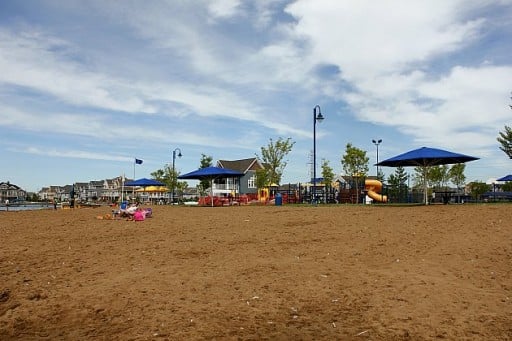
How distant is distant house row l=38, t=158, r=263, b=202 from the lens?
2645 inches

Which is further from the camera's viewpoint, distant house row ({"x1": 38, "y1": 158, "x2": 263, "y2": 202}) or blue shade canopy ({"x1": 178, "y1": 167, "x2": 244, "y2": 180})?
distant house row ({"x1": 38, "y1": 158, "x2": 263, "y2": 202})

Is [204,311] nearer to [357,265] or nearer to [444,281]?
[357,265]

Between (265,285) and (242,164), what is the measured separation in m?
63.6

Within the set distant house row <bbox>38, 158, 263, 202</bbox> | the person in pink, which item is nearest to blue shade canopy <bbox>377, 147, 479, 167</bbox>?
the person in pink

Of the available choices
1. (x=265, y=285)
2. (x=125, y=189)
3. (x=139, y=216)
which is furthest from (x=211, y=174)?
(x=125, y=189)

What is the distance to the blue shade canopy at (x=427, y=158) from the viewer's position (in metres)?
17.8

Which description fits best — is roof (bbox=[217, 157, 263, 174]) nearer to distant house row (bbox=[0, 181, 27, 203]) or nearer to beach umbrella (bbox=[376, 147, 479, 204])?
beach umbrella (bbox=[376, 147, 479, 204])

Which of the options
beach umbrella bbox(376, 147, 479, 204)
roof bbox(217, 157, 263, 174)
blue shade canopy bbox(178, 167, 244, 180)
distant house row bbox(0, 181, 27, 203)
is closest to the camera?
beach umbrella bbox(376, 147, 479, 204)

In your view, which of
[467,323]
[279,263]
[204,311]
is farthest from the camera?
[279,263]

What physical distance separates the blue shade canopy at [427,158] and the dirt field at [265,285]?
23.3ft

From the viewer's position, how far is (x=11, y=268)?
25.8 ft

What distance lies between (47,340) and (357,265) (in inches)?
→ 196

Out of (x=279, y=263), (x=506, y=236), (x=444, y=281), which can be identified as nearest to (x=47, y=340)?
(x=279, y=263)

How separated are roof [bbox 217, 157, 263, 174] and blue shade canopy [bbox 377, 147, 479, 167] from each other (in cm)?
4778
